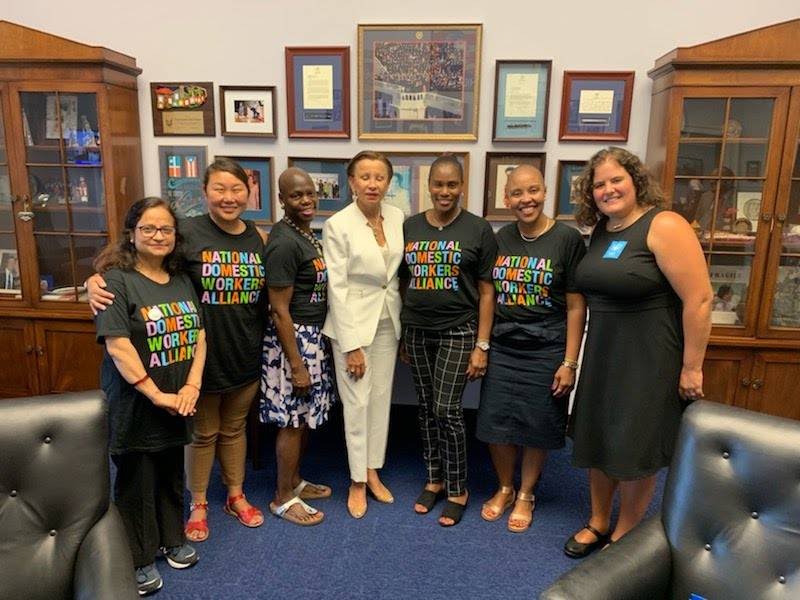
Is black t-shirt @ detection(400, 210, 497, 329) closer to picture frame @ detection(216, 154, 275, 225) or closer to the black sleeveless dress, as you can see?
the black sleeveless dress

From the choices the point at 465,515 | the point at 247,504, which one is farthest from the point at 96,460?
the point at 465,515

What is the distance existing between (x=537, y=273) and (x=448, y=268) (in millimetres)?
316

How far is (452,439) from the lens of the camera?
2.23m

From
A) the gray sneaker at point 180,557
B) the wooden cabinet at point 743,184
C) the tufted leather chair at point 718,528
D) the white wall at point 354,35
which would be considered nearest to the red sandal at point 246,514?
the gray sneaker at point 180,557

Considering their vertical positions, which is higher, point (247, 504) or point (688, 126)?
point (688, 126)

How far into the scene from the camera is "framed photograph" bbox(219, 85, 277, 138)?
2.85 m

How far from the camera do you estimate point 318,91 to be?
111 inches

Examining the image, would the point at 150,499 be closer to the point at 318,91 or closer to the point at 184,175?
the point at 184,175

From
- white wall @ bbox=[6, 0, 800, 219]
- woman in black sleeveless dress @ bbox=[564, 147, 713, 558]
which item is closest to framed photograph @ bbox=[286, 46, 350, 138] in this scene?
white wall @ bbox=[6, 0, 800, 219]

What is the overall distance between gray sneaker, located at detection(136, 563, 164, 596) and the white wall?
1.91m

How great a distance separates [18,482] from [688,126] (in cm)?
269

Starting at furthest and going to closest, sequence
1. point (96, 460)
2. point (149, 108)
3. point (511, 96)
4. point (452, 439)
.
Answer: point (149, 108), point (511, 96), point (452, 439), point (96, 460)

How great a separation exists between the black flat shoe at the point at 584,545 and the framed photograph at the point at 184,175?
7.49 ft

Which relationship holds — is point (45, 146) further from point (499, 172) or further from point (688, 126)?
point (688, 126)
